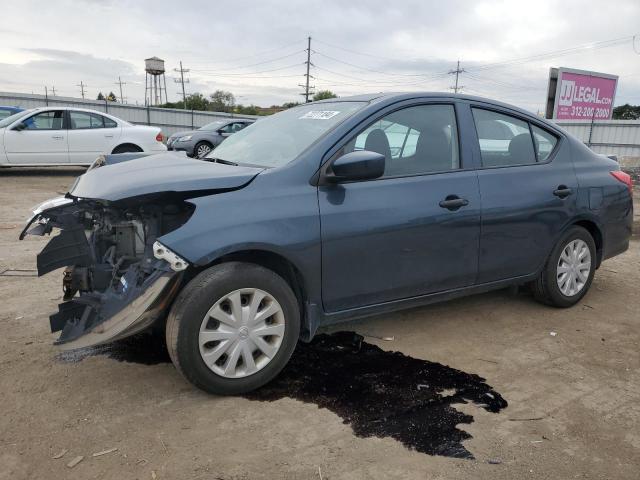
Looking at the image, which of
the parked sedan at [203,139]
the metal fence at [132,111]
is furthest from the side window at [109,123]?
the metal fence at [132,111]

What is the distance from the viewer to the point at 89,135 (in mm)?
11906

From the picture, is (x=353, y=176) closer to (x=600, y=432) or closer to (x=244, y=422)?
(x=244, y=422)

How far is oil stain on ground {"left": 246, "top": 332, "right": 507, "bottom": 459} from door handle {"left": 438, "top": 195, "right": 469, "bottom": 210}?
1031mm

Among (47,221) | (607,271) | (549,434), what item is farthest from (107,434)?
(607,271)

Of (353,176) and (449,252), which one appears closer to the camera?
(353,176)

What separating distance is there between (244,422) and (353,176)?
1.47m

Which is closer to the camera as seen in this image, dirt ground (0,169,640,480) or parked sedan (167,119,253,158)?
dirt ground (0,169,640,480)

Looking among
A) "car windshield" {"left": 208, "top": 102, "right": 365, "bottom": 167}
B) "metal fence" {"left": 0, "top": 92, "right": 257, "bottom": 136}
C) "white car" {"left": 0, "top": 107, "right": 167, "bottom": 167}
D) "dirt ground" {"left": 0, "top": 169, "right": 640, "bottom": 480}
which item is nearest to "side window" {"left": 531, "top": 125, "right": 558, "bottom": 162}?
"dirt ground" {"left": 0, "top": 169, "right": 640, "bottom": 480}

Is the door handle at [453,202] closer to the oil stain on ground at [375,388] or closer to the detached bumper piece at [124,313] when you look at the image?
the oil stain on ground at [375,388]

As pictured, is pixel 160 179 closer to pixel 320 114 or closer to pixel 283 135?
pixel 283 135

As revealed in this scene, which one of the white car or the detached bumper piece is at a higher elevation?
the white car

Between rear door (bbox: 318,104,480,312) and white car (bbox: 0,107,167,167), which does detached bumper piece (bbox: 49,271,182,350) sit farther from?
white car (bbox: 0,107,167,167)

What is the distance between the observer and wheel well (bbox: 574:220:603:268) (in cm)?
443

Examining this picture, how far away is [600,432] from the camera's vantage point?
8.78ft
